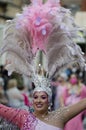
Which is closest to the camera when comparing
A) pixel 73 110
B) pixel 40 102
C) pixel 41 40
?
pixel 73 110

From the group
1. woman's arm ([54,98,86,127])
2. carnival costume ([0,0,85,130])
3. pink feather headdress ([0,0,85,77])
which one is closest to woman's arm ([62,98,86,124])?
woman's arm ([54,98,86,127])

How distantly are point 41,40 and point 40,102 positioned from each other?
65 centimetres

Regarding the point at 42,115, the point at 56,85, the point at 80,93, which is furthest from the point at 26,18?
the point at 56,85

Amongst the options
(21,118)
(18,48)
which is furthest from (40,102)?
(18,48)

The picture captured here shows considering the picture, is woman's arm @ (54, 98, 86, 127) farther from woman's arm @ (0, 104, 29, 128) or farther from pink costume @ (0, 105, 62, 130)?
woman's arm @ (0, 104, 29, 128)

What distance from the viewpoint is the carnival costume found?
5.81 meters

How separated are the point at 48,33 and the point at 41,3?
31 centimetres

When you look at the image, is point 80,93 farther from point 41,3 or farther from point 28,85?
point 28,85

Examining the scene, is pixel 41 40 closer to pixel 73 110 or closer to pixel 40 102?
pixel 40 102

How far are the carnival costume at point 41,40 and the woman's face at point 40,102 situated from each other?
82 mm

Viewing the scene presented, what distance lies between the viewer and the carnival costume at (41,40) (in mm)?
5812

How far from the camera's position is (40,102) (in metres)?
5.62

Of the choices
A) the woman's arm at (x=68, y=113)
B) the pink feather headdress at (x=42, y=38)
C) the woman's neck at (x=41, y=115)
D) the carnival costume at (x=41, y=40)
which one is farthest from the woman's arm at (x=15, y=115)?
the pink feather headdress at (x=42, y=38)

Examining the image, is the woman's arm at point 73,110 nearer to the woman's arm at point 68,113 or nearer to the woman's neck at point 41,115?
the woman's arm at point 68,113
